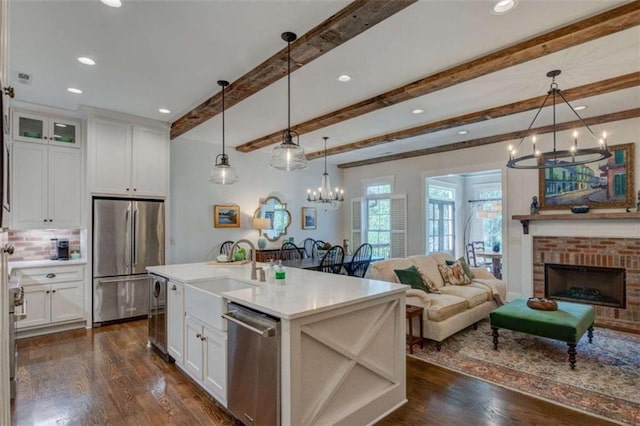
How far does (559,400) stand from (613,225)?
3.21m

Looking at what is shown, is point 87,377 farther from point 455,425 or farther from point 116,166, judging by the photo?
point 455,425

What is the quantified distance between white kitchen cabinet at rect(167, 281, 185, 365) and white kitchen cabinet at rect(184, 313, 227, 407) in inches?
4.8

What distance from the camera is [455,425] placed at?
2332 millimetres

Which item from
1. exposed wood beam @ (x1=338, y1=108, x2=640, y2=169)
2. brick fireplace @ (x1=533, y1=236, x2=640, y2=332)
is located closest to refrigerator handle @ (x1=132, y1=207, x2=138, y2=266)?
exposed wood beam @ (x1=338, y1=108, x2=640, y2=169)

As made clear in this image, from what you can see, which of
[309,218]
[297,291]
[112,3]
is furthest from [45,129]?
[309,218]

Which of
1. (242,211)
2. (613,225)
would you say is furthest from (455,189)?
(242,211)

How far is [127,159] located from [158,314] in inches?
98.0

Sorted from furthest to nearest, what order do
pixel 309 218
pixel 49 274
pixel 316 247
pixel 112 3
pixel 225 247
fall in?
pixel 309 218 → pixel 316 247 → pixel 225 247 → pixel 49 274 → pixel 112 3

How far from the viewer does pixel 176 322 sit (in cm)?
312

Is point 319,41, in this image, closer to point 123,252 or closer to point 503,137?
point 123,252

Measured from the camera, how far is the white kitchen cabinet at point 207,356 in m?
2.44

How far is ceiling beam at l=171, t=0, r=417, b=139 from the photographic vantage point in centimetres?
220

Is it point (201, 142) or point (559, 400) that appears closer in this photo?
point (559, 400)

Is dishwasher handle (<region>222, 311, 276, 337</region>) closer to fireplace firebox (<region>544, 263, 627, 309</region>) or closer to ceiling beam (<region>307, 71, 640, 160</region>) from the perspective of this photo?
ceiling beam (<region>307, 71, 640, 160</region>)
